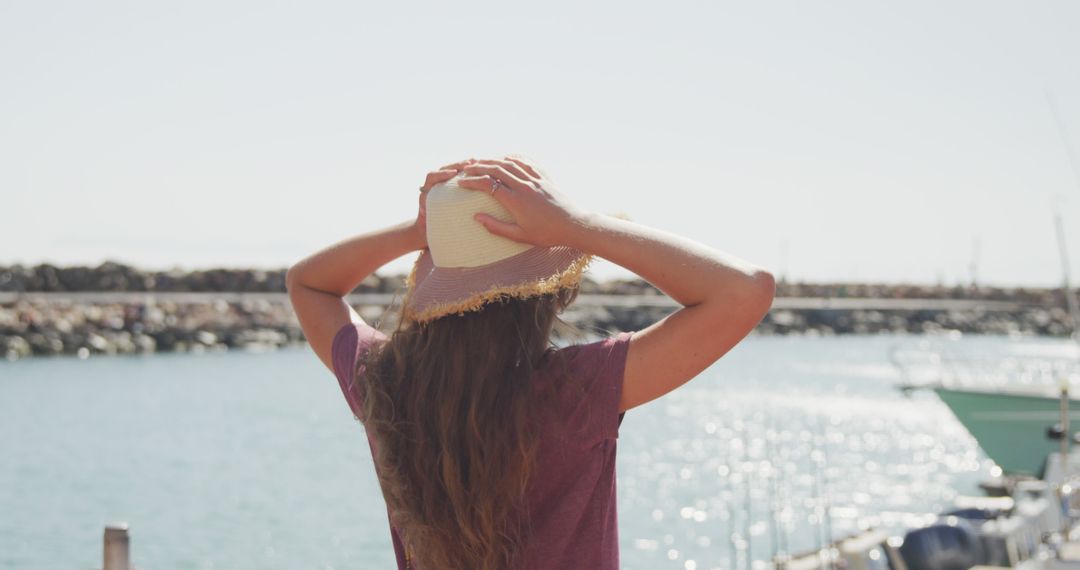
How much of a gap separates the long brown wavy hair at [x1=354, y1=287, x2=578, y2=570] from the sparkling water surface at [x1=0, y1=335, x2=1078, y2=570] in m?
8.45

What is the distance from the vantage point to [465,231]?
148 cm

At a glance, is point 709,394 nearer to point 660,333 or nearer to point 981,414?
point 981,414

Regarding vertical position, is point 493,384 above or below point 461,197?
below

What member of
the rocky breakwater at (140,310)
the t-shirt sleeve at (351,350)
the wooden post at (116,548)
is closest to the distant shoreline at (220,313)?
the rocky breakwater at (140,310)

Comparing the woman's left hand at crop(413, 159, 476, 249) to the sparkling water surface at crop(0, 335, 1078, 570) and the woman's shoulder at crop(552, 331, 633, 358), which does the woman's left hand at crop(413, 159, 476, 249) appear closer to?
the woman's shoulder at crop(552, 331, 633, 358)

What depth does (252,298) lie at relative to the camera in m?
45.4

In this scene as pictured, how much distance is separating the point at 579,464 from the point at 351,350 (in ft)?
1.28

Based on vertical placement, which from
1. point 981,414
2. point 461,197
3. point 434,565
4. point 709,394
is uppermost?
point 461,197

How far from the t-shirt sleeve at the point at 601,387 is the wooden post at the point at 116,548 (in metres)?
1.80

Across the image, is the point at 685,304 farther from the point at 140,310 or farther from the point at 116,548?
the point at 140,310

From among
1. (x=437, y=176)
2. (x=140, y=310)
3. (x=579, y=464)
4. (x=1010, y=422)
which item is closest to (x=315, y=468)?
(x=1010, y=422)

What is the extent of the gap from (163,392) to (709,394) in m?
16.3

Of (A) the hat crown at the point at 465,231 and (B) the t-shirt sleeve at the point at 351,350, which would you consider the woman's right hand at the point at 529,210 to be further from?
(B) the t-shirt sleeve at the point at 351,350

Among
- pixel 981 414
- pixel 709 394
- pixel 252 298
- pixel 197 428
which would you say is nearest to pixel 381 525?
pixel 981 414
